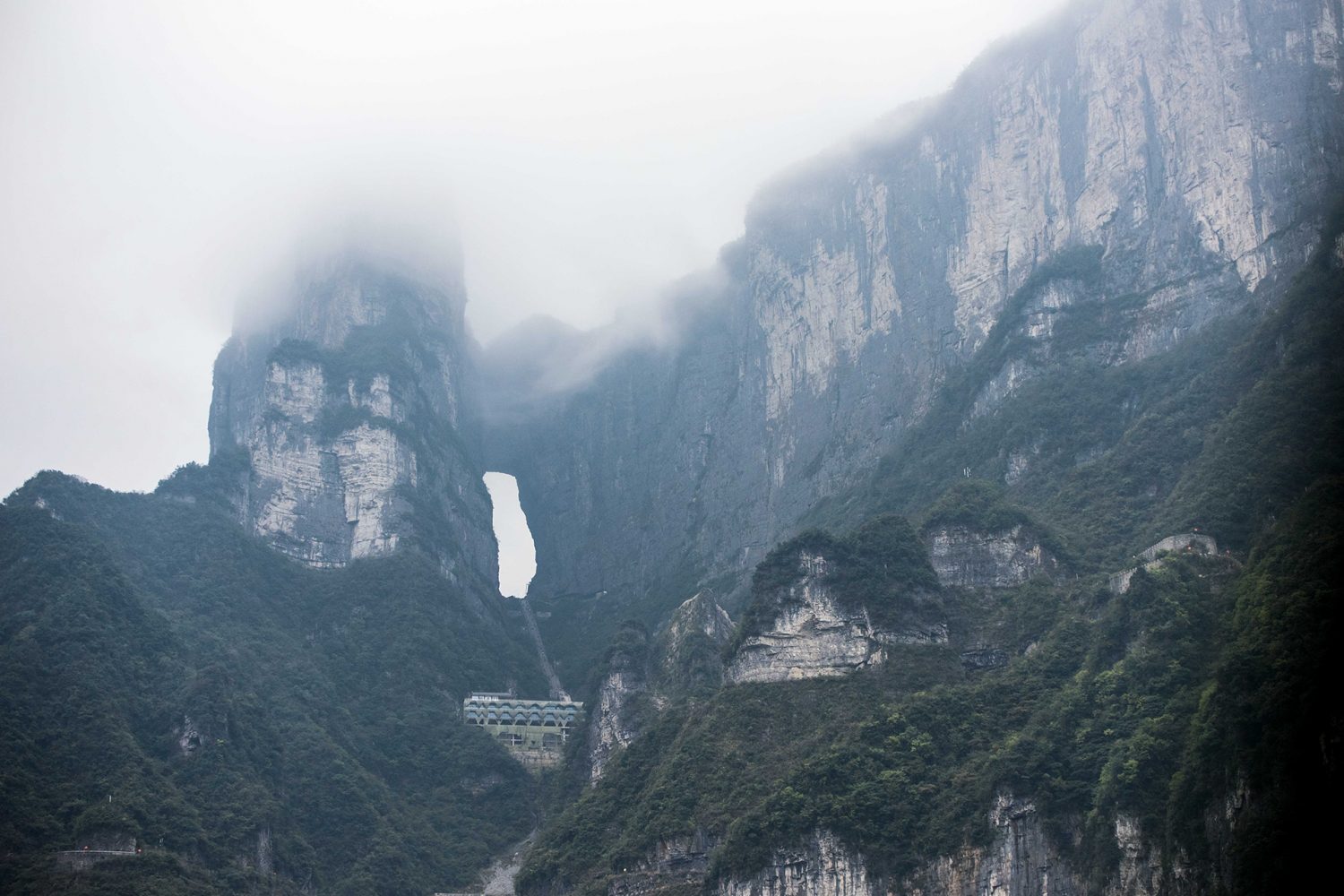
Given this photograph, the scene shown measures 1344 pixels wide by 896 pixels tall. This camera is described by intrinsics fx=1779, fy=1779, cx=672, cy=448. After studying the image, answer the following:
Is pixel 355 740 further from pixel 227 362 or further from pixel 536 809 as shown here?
pixel 227 362

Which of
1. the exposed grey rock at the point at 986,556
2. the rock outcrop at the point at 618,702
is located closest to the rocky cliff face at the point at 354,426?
the rock outcrop at the point at 618,702

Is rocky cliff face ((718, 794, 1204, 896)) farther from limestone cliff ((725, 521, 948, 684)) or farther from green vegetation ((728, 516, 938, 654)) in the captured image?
green vegetation ((728, 516, 938, 654))

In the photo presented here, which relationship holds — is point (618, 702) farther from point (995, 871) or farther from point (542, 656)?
point (995, 871)

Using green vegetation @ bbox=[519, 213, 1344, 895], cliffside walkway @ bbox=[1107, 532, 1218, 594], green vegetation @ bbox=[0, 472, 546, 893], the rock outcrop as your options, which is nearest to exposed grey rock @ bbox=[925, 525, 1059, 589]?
green vegetation @ bbox=[519, 213, 1344, 895]

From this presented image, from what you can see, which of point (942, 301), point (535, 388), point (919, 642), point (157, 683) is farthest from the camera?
point (535, 388)

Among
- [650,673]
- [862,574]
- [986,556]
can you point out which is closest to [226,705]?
[650,673]

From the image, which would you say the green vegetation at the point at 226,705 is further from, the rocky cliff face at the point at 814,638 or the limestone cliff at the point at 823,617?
the limestone cliff at the point at 823,617

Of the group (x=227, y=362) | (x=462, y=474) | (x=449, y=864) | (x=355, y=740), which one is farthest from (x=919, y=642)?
(x=227, y=362)
